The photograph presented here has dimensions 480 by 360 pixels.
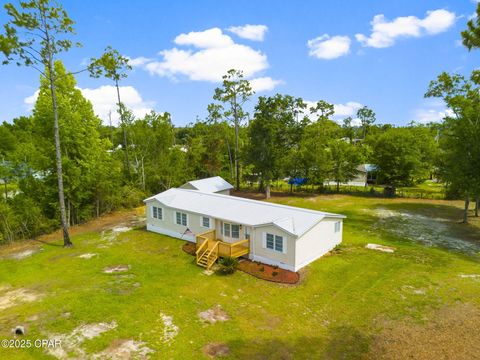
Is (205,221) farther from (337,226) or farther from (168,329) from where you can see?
(168,329)

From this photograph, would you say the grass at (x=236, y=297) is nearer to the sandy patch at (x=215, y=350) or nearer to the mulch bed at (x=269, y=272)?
the sandy patch at (x=215, y=350)

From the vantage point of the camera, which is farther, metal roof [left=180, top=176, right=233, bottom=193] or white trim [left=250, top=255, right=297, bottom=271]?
metal roof [left=180, top=176, right=233, bottom=193]

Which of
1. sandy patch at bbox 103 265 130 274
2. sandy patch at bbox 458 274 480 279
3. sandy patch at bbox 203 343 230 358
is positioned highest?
sandy patch at bbox 458 274 480 279

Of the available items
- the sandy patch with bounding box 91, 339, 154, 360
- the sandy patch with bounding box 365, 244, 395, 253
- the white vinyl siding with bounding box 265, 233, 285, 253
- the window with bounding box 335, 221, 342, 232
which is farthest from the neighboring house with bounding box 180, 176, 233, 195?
the sandy patch with bounding box 91, 339, 154, 360

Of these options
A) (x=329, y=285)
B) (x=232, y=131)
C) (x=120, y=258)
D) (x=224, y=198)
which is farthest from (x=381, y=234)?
(x=232, y=131)

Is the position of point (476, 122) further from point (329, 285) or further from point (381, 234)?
point (329, 285)

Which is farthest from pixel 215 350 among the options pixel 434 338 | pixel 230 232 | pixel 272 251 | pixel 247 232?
pixel 230 232

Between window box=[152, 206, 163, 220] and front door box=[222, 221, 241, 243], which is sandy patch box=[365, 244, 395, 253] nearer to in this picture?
front door box=[222, 221, 241, 243]
